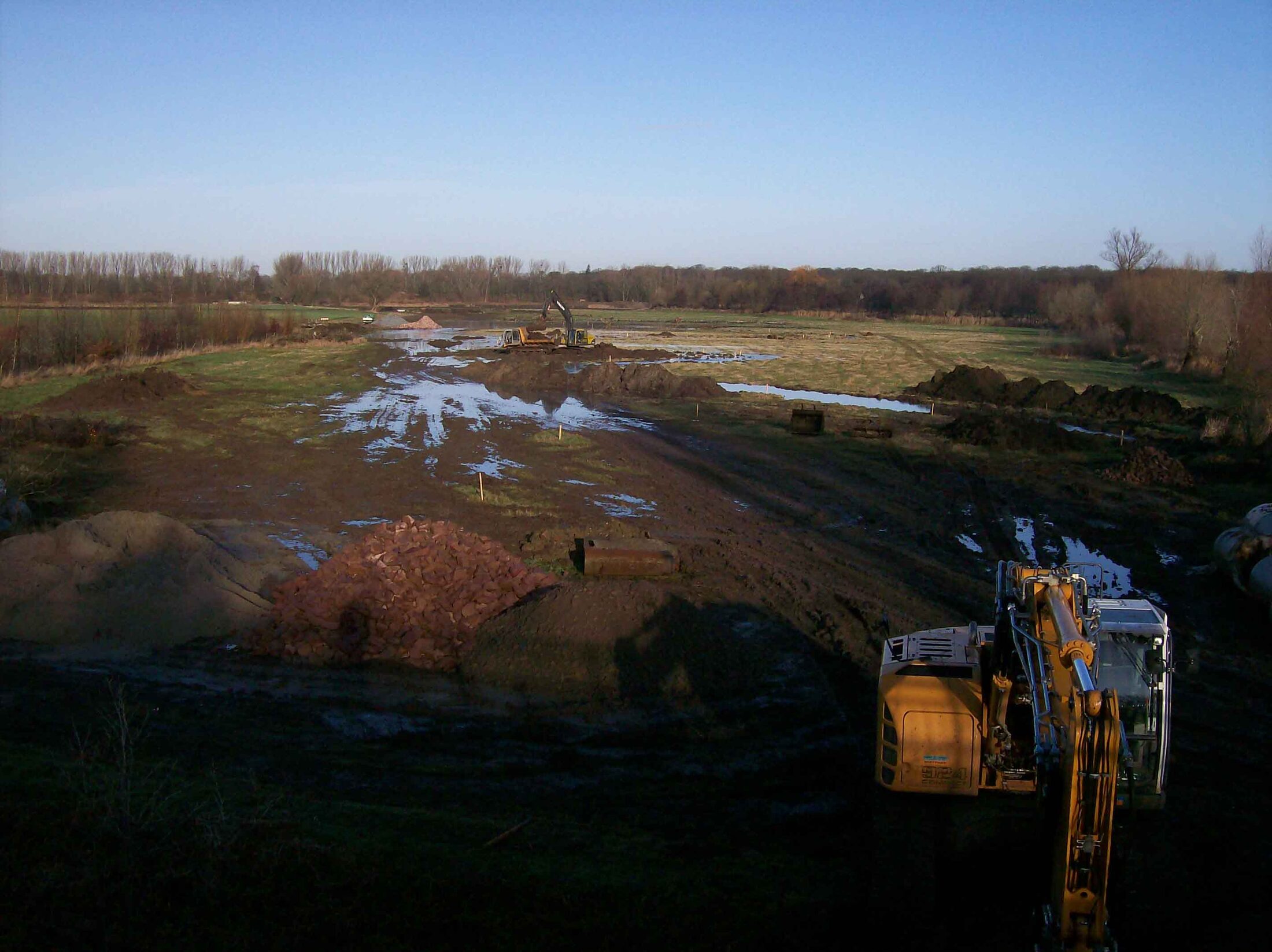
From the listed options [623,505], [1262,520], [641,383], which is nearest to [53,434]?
[623,505]

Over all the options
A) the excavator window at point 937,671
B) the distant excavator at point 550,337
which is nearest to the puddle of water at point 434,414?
the distant excavator at point 550,337

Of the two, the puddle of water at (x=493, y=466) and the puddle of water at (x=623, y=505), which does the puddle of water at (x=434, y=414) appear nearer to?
the puddle of water at (x=493, y=466)

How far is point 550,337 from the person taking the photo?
193 ft

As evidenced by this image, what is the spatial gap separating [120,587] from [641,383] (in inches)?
1234

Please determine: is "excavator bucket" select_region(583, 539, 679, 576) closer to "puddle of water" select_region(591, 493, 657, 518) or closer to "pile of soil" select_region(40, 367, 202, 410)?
"puddle of water" select_region(591, 493, 657, 518)

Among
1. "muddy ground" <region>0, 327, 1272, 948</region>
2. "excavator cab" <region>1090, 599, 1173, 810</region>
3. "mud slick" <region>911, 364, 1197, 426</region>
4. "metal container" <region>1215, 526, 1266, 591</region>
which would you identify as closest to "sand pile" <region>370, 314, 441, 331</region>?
"mud slick" <region>911, 364, 1197, 426</region>

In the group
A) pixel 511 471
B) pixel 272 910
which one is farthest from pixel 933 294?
pixel 272 910

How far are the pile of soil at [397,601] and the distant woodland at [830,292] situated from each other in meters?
26.3

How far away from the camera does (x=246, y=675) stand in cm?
1260

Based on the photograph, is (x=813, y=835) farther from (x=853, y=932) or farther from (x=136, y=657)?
(x=136, y=657)

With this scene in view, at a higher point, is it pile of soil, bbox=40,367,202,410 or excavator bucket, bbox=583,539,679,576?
pile of soil, bbox=40,367,202,410

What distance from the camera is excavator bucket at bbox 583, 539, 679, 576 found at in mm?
16453

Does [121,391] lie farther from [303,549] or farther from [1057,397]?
[1057,397]

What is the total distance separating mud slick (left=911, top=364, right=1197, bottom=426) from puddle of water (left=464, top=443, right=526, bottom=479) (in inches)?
851
